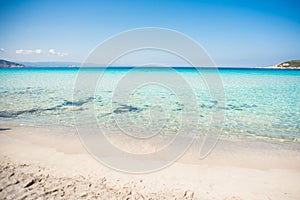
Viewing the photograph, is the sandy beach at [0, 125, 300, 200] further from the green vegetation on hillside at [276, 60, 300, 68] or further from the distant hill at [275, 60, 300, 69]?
the green vegetation on hillside at [276, 60, 300, 68]

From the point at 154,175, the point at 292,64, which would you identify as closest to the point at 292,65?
the point at 292,64

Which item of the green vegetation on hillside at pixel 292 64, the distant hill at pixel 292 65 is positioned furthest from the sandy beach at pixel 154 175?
the green vegetation on hillside at pixel 292 64

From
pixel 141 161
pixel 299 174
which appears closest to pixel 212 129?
pixel 299 174

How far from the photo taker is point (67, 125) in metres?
7.79

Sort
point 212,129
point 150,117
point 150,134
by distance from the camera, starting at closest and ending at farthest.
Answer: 1. point 150,134
2. point 212,129
3. point 150,117

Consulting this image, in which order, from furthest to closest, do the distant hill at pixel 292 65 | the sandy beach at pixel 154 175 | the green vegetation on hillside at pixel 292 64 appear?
the green vegetation on hillside at pixel 292 64 < the distant hill at pixel 292 65 < the sandy beach at pixel 154 175

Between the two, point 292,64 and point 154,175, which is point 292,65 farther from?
point 154,175

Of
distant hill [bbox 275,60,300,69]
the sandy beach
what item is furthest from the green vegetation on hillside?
the sandy beach

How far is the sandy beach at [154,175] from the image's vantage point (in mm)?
3334

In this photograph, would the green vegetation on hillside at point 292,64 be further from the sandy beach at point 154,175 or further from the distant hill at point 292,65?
the sandy beach at point 154,175

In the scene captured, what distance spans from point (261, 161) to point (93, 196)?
4473 mm

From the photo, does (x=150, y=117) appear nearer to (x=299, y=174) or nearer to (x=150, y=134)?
(x=150, y=134)

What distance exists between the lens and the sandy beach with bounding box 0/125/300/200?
10.9ft

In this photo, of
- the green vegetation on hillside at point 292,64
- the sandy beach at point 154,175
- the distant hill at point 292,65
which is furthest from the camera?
the green vegetation on hillside at point 292,64
